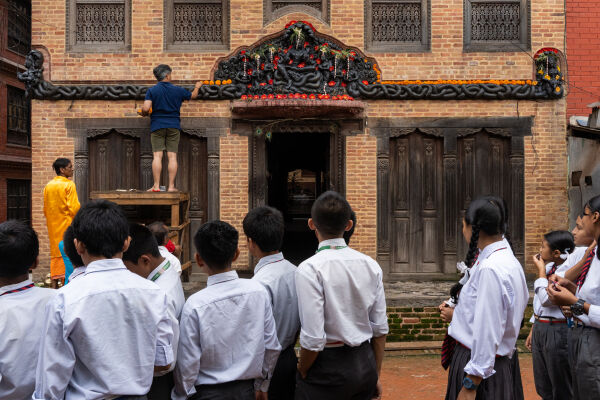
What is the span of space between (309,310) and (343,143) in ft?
26.3

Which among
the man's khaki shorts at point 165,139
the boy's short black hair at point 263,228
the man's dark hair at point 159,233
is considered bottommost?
the man's dark hair at point 159,233

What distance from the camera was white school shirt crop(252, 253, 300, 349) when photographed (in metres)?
3.64

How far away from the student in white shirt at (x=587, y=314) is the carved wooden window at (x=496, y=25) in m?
8.28

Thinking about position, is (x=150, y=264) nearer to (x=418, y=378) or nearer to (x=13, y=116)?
(x=418, y=378)

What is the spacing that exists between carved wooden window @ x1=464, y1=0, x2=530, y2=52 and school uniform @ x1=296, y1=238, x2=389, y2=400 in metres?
8.88

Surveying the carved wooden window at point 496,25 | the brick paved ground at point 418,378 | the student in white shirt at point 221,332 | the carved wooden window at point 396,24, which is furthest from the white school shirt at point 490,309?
the carved wooden window at point 496,25

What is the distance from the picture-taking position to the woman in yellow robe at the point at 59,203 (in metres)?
8.36

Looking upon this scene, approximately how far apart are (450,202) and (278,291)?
26.5 feet

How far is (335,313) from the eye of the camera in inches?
129

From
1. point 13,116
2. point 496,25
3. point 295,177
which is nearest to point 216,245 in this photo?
point 496,25

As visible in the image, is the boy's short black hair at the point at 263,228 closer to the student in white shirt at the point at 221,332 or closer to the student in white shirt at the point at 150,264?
the student in white shirt at the point at 221,332

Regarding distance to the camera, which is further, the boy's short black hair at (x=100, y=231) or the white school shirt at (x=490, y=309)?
the white school shirt at (x=490, y=309)

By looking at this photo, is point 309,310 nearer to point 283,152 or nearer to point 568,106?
point 568,106

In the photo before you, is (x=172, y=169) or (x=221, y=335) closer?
(x=221, y=335)
